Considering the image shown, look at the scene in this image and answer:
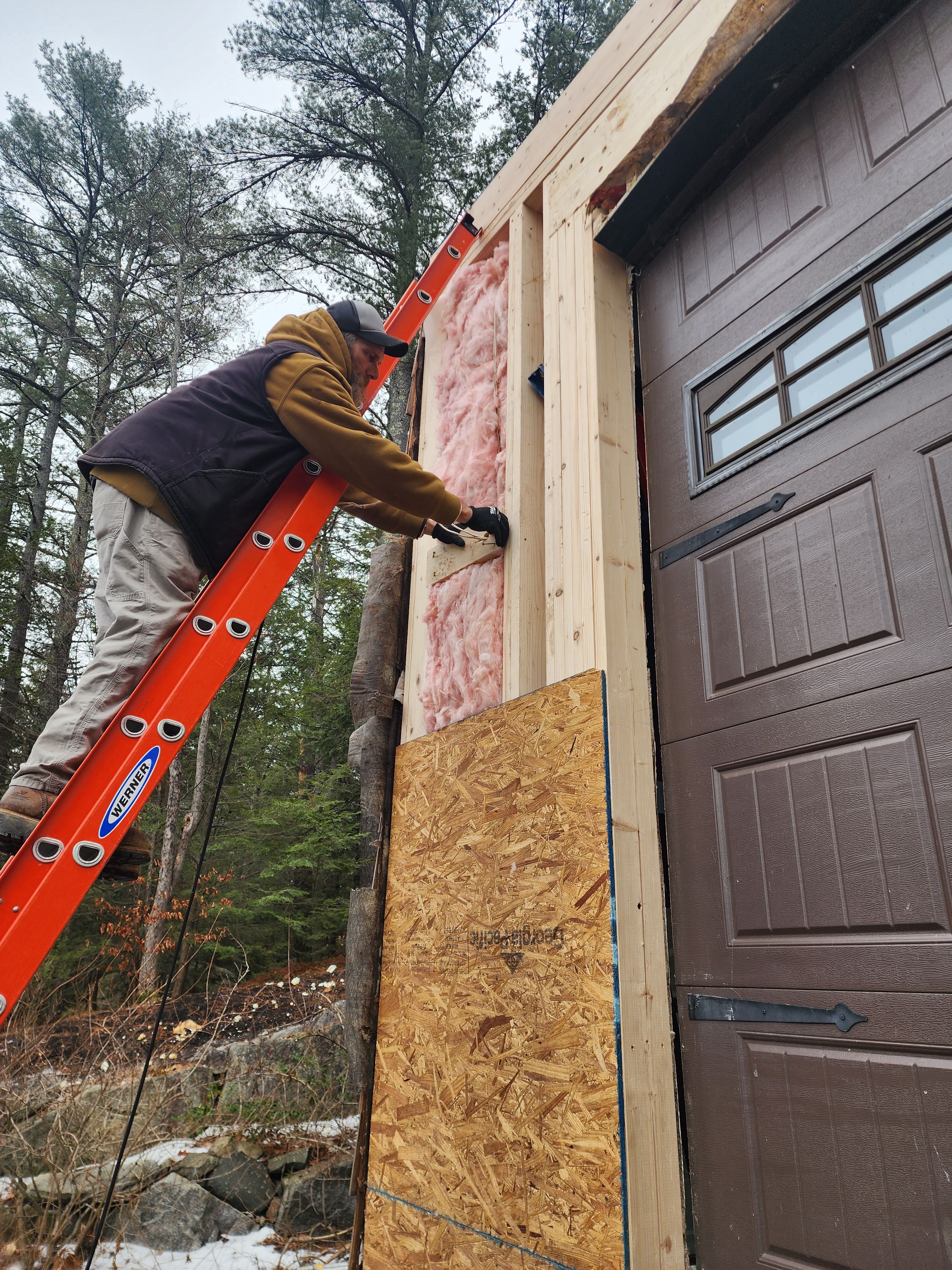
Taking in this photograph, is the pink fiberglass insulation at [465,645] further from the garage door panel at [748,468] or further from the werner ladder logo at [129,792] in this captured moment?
the werner ladder logo at [129,792]

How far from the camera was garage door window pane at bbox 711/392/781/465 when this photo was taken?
8.17 feet

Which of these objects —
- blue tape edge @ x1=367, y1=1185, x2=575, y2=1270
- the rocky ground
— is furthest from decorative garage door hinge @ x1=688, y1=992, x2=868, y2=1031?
the rocky ground

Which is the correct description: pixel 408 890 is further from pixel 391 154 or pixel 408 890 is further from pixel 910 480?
pixel 391 154

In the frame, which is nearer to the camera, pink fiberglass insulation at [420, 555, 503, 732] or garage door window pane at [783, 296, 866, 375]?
garage door window pane at [783, 296, 866, 375]

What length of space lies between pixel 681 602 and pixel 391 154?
10094 mm

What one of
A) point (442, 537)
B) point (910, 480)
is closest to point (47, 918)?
point (442, 537)

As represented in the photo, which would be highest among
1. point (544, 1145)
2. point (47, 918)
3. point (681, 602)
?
point (681, 602)

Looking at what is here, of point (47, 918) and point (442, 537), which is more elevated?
point (442, 537)

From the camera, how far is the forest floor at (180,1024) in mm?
4770

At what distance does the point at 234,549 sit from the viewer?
2520 millimetres

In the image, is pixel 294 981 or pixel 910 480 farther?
pixel 294 981

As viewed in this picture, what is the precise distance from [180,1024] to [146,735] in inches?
253

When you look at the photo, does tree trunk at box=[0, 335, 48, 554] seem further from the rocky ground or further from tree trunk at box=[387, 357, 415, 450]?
the rocky ground

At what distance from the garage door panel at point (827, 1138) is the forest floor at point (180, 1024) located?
3495 mm
